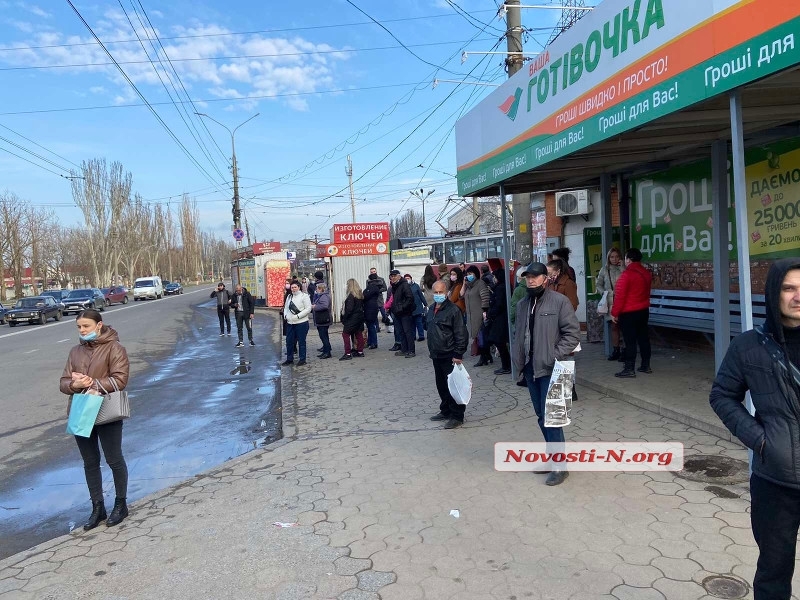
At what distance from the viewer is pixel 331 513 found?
14.5ft

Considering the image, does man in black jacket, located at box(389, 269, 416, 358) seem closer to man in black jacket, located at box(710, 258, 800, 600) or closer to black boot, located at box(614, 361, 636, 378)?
black boot, located at box(614, 361, 636, 378)

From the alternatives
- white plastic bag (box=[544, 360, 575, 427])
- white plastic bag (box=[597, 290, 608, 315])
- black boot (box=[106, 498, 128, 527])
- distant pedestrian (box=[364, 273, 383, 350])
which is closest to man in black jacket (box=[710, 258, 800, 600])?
white plastic bag (box=[544, 360, 575, 427])

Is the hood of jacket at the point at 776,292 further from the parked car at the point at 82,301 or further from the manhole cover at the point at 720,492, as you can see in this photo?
the parked car at the point at 82,301

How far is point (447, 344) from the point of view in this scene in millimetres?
6418

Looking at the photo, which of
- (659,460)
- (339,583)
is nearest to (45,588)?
(339,583)

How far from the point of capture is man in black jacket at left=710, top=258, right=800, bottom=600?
2.29 meters

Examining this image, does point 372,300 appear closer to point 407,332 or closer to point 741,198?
point 407,332

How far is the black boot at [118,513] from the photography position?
4.58 meters

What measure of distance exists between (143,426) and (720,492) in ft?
23.0

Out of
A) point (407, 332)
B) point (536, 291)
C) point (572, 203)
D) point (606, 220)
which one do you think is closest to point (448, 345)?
point (536, 291)

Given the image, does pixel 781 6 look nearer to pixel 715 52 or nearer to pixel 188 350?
pixel 715 52

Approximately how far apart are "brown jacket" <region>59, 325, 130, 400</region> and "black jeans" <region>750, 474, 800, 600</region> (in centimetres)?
422

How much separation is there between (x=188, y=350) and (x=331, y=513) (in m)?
13.0

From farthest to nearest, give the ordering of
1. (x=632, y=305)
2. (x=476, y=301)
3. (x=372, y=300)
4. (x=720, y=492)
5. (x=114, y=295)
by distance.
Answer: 1. (x=114, y=295)
2. (x=372, y=300)
3. (x=476, y=301)
4. (x=632, y=305)
5. (x=720, y=492)
